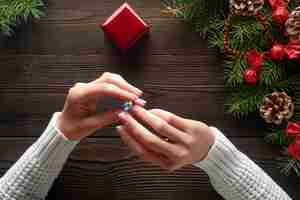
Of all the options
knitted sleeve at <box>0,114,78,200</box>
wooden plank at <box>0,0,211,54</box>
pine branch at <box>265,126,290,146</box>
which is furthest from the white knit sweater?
wooden plank at <box>0,0,211,54</box>

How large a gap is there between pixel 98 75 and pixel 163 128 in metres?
0.33

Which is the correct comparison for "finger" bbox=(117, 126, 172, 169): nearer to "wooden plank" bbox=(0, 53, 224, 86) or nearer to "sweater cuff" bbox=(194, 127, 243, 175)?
"sweater cuff" bbox=(194, 127, 243, 175)

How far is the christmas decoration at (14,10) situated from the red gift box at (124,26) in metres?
0.15

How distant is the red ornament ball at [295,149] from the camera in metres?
0.92

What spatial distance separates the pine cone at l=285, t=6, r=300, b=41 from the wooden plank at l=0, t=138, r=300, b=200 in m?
0.22

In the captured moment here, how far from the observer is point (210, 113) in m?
1.02

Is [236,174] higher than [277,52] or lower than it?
lower

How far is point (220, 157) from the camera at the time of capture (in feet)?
2.86

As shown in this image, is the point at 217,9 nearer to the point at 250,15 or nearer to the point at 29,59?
the point at 250,15

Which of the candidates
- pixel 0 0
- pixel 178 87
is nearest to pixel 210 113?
→ pixel 178 87

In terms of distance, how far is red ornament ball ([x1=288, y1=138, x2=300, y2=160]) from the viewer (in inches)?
36.2

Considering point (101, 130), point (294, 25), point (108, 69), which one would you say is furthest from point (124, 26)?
point (294, 25)

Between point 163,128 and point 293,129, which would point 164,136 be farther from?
point 293,129

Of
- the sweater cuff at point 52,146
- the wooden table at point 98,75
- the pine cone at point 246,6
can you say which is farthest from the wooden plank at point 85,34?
the sweater cuff at point 52,146
